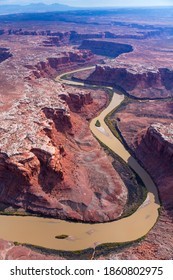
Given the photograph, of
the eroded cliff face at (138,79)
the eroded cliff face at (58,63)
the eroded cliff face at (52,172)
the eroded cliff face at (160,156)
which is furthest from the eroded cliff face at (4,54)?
the eroded cliff face at (160,156)

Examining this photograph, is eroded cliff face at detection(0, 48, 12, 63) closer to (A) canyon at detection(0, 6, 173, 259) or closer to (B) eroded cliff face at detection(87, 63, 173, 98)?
(A) canyon at detection(0, 6, 173, 259)

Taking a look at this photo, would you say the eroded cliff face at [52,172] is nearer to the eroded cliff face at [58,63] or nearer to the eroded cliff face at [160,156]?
the eroded cliff face at [160,156]

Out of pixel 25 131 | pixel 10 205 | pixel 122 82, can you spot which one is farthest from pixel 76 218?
pixel 122 82

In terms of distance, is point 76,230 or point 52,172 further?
point 52,172

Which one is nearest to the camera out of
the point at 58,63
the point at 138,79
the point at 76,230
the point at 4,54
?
the point at 76,230

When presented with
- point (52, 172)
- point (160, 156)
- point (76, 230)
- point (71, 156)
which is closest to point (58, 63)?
point (71, 156)

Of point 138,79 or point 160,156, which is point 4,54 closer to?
point 138,79

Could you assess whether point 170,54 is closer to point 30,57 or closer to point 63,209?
point 30,57
